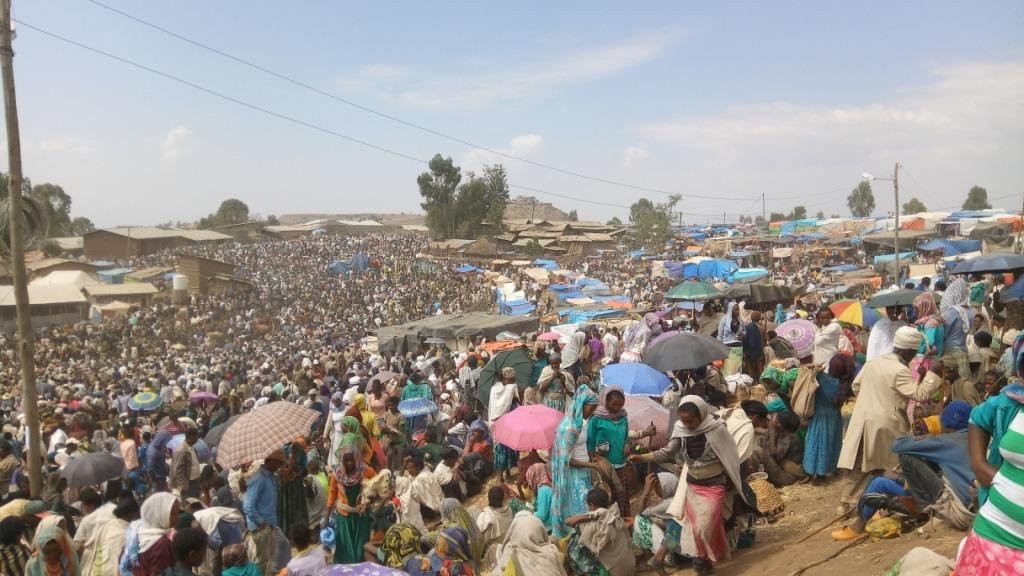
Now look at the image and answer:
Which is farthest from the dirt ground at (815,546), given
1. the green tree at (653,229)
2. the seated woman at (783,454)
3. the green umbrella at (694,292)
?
the green tree at (653,229)

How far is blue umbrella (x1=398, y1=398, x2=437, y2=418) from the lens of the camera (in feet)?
29.5

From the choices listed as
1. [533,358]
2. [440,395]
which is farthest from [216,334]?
[533,358]

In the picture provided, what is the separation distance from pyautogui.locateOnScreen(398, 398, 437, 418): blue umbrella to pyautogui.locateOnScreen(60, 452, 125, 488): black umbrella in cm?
301

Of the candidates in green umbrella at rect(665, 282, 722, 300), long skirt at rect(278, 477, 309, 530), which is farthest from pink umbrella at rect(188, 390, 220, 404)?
green umbrella at rect(665, 282, 722, 300)

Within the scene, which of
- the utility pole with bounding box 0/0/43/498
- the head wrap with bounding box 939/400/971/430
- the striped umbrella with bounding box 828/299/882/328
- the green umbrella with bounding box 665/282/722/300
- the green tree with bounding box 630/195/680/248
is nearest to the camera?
the head wrap with bounding box 939/400/971/430

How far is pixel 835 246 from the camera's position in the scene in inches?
1558

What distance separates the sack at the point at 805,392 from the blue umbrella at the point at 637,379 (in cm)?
178

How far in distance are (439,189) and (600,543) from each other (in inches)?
2236

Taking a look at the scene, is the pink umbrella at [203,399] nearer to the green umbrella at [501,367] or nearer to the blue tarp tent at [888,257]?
the green umbrella at [501,367]

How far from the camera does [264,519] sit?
521 cm

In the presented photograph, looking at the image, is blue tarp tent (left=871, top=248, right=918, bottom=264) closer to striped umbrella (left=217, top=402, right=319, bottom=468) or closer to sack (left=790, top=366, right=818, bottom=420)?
sack (left=790, top=366, right=818, bottom=420)

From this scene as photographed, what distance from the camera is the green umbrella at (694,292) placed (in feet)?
38.8

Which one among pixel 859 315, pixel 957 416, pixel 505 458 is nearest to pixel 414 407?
pixel 505 458

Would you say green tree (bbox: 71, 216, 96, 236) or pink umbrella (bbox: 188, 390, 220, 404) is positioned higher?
green tree (bbox: 71, 216, 96, 236)
